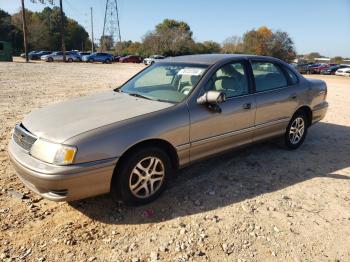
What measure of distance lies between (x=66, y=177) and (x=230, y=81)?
2.47 m

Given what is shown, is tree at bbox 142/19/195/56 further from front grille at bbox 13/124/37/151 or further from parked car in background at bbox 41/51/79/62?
front grille at bbox 13/124/37/151

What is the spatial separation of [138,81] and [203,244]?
2597mm

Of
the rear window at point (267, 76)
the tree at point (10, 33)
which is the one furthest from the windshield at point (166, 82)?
the tree at point (10, 33)

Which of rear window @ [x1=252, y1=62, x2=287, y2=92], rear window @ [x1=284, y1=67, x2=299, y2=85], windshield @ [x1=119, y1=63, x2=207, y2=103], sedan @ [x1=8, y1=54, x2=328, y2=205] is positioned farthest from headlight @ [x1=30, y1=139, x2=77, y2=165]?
rear window @ [x1=284, y1=67, x2=299, y2=85]

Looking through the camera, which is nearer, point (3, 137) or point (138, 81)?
point (138, 81)

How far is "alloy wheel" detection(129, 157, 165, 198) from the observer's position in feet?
11.4

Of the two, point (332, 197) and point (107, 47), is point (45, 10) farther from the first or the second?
point (332, 197)

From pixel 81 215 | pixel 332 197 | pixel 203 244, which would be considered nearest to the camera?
pixel 203 244

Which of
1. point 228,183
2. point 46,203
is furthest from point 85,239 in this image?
point 228,183

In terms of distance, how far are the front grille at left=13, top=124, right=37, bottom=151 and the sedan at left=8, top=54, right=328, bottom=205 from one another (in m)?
0.01

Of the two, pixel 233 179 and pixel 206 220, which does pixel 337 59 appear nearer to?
pixel 233 179

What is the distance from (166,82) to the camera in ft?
14.9

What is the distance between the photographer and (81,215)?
345 cm

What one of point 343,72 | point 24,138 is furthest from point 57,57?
point 24,138
